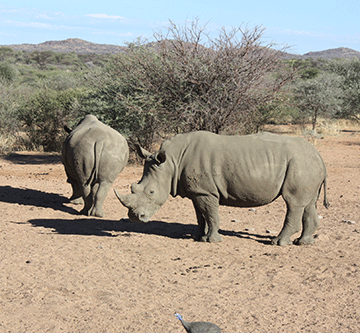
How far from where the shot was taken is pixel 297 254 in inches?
243

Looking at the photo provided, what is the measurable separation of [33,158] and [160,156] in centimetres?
1117

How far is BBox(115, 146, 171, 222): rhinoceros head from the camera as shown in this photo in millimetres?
6242

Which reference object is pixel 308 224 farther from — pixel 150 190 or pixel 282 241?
pixel 150 190

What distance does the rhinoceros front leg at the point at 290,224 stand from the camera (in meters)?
6.39

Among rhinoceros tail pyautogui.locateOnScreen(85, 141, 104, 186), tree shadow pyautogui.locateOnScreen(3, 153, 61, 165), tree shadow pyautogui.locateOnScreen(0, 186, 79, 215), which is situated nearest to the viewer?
rhinoceros tail pyautogui.locateOnScreen(85, 141, 104, 186)

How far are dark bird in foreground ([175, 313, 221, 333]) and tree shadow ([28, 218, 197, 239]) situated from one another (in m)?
3.10

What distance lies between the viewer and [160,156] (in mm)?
6305

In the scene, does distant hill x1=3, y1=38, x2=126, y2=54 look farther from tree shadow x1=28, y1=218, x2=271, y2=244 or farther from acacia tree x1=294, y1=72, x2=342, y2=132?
tree shadow x1=28, y1=218, x2=271, y2=244

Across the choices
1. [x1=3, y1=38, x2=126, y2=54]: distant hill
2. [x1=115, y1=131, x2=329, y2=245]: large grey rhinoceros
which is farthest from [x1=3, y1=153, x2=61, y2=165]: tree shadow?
[x1=3, y1=38, x2=126, y2=54]: distant hill

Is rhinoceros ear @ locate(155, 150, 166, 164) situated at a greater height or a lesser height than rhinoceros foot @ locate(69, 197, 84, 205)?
greater

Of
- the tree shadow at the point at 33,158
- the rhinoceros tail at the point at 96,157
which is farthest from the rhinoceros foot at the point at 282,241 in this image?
the tree shadow at the point at 33,158

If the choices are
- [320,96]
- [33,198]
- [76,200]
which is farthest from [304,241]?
[320,96]

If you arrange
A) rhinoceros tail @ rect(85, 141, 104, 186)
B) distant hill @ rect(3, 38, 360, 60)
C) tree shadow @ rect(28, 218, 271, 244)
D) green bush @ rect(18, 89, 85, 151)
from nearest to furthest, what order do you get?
tree shadow @ rect(28, 218, 271, 244)
rhinoceros tail @ rect(85, 141, 104, 186)
green bush @ rect(18, 89, 85, 151)
distant hill @ rect(3, 38, 360, 60)

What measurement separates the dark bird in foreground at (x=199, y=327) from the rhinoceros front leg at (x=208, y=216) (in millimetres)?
2550
